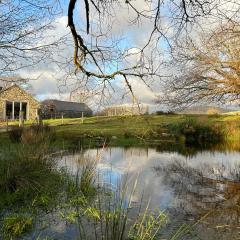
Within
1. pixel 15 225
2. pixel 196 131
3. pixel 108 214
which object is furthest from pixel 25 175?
pixel 196 131

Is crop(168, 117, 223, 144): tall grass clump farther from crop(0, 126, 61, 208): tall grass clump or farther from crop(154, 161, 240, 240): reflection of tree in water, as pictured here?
crop(0, 126, 61, 208): tall grass clump

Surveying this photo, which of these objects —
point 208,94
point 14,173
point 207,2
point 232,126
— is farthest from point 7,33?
point 232,126

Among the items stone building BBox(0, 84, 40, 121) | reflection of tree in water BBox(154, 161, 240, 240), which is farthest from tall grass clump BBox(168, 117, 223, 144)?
stone building BBox(0, 84, 40, 121)

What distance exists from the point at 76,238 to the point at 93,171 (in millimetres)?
3826

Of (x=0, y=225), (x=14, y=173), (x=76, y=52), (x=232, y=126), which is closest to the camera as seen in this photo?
(x=76, y=52)

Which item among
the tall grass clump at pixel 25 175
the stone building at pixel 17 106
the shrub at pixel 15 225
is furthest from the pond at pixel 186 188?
the stone building at pixel 17 106

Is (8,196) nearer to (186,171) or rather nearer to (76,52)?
(76,52)

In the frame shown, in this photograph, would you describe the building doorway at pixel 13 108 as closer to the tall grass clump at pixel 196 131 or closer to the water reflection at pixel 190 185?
the tall grass clump at pixel 196 131

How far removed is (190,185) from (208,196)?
1.61 meters

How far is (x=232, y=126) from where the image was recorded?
31.1 meters

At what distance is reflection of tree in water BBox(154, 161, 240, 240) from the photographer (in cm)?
769

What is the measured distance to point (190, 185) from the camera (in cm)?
1242

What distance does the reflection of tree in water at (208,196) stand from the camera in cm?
769

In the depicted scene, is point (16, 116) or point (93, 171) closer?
point (93, 171)
